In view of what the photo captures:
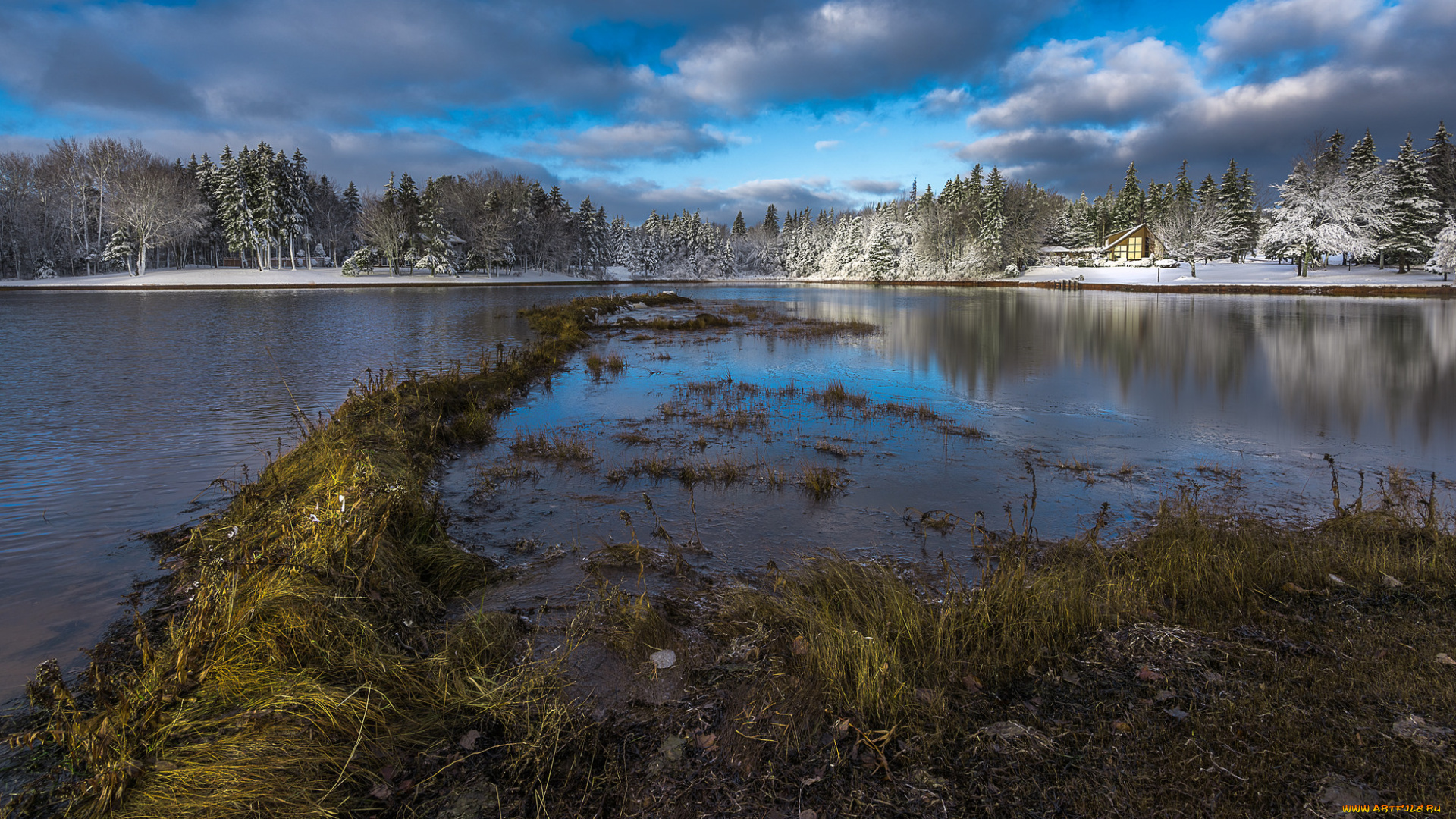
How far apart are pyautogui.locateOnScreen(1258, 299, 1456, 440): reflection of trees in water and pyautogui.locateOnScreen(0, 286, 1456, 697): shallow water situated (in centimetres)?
13

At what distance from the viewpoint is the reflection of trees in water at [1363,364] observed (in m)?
13.9

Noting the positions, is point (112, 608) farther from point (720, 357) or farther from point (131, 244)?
point (131, 244)

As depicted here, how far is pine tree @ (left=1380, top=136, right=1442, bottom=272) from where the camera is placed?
58938 mm

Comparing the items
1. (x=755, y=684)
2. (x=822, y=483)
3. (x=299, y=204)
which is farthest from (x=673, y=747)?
(x=299, y=204)

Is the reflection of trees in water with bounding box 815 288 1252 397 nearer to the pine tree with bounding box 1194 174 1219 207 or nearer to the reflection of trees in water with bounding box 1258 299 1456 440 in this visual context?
the reflection of trees in water with bounding box 1258 299 1456 440

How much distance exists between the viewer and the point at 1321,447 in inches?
426

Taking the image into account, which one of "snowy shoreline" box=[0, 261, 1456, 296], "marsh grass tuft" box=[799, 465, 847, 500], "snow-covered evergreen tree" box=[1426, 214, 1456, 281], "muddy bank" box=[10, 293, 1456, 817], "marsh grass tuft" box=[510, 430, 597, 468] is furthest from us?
"snowy shoreline" box=[0, 261, 1456, 296]

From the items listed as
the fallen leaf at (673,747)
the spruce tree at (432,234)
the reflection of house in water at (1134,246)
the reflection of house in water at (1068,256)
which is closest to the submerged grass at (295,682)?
the fallen leaf at (673,747)

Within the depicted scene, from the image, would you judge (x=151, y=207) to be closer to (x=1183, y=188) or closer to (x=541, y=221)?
(x=541, y=221)

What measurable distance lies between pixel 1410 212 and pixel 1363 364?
61637 mm

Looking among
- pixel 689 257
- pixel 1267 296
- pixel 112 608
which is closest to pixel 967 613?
pixel 112 608

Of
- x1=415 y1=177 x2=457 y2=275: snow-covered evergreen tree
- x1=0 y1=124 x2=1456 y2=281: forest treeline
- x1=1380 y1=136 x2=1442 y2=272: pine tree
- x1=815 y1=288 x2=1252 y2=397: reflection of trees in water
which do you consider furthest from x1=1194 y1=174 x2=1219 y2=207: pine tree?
x1=415 y1=177 x2=457 y2=275: snow-covered evergreen tree

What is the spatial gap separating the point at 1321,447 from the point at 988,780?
11.8m

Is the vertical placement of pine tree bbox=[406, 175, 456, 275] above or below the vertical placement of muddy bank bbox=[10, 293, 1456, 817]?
above
